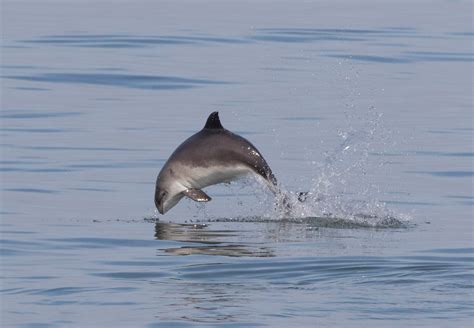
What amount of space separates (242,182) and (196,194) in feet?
1.89

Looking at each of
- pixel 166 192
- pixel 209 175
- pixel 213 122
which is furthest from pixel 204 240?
pixel 166 192

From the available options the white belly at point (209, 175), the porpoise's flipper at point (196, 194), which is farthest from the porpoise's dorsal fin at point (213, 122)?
the porpoise's flipper at point (196, 194)

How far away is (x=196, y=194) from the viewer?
15.8 m

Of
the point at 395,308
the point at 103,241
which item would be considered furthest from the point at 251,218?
the point at 395,308

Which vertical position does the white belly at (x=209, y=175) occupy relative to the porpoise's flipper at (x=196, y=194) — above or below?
above

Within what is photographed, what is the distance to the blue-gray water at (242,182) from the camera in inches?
459

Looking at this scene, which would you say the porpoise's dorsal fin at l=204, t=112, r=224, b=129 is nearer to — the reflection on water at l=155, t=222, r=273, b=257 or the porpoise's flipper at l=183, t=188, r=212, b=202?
the porpoise's flipper at l=183, t=188, r=212, b=202

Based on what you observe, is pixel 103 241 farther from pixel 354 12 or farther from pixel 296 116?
pixel 354 12

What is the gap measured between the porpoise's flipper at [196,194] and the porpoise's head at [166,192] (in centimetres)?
13

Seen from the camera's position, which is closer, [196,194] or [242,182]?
[196,194]

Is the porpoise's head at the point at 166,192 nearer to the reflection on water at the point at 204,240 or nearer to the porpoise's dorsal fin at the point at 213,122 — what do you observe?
the reflection on water at the point at 204,240

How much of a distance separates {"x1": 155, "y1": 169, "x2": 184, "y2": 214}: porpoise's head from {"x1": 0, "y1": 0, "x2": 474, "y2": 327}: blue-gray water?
0.15 meters

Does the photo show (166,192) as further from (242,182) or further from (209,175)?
(242,182)

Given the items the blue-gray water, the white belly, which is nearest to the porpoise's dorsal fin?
the white belly
